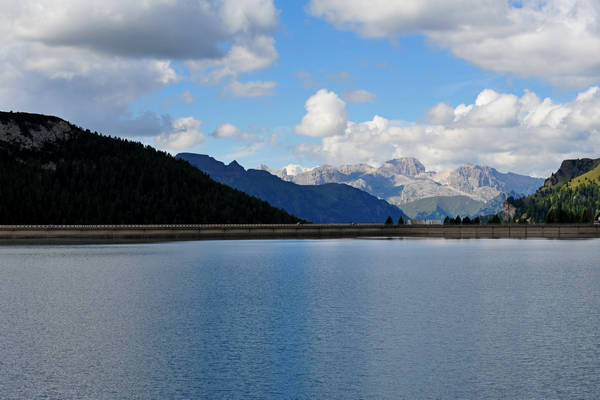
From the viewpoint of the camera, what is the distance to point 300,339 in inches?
1751

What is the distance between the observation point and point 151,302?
63.4 meters

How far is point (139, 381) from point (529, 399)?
19766 mm

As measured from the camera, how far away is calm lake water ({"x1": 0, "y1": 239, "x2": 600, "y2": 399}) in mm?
32531

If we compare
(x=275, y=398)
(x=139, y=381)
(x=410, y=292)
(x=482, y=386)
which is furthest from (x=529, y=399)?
(x=410, y=292)

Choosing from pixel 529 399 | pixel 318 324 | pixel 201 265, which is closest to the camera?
pixel 529 399

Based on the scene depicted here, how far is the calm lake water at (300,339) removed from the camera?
32.5m

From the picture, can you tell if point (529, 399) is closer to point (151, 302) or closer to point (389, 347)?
point (389, 347)

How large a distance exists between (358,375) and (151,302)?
3385 centimetres

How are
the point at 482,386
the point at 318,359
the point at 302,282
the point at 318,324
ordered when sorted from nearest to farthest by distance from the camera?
1. the point at 482,386
2. the point at 318,359
3. the point at 318,324
4. the point at 302,282

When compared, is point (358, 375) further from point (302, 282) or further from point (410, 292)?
point (302, 282)

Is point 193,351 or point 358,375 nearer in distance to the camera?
point 358,375

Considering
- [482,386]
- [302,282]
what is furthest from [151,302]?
[482,386]

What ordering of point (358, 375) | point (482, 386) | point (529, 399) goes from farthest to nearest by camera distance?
point (358, 375) → point (482, 386) → point (529, 399)

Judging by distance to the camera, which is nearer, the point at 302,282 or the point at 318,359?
the point at 318,359
